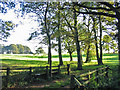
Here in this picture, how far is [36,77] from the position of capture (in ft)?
21.7

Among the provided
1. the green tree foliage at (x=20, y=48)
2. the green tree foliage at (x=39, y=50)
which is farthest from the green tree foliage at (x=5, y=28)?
the green tree foliage at (x=39, y=50)

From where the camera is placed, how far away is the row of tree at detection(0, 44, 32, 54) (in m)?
5.53

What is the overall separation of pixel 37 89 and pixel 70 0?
19.2ft

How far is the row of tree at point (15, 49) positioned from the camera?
553 centimetres

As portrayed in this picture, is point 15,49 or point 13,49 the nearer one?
point 13,49

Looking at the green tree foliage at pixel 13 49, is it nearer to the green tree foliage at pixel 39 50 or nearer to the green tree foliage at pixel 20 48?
the green tree foliage at pixel 20 48

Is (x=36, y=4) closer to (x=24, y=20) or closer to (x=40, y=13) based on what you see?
(x=40, y=13)

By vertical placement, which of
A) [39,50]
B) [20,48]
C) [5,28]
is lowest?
[39,50]

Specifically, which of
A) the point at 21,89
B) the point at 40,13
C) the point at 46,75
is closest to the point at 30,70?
the point at 46,75

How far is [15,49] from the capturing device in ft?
19.8

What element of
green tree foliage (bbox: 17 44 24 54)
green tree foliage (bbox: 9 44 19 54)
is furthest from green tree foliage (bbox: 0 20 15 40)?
green tree foliage (bbox: 17 44 24 54)

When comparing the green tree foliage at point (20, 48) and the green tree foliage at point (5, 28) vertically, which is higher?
the green tree foliage at point (5, 28)

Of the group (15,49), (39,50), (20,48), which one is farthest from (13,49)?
(39,50)

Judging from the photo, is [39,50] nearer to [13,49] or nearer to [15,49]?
[15,49]
